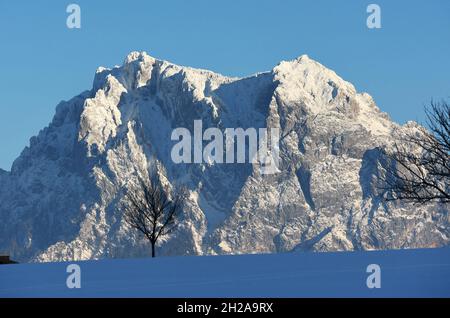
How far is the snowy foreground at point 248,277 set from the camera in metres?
29.3

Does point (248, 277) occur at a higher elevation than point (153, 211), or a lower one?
lower

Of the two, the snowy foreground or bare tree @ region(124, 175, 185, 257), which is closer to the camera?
the snowy foreground

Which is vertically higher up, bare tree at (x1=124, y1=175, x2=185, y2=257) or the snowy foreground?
bare tree at (x1=124, y1=175, x2=185, y2=257)

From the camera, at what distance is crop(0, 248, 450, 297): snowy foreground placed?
2934cm

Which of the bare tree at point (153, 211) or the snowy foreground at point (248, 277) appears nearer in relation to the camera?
the snowy foreground at point (248, 277)

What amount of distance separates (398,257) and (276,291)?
1324 centimetres

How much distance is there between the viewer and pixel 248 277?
35.0 metres

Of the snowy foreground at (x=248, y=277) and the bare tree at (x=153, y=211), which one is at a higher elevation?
the bare tree at (x=153, y=211)

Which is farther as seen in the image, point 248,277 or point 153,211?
point 153,211

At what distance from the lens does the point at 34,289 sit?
1346 inches
